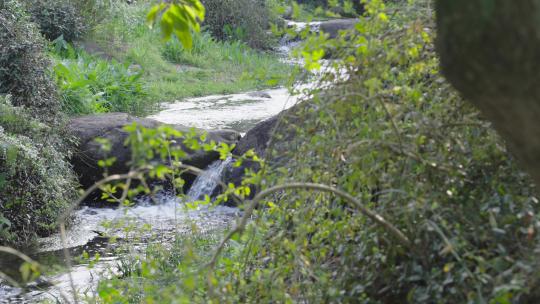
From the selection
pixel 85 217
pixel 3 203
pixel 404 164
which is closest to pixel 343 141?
pixel 404 164

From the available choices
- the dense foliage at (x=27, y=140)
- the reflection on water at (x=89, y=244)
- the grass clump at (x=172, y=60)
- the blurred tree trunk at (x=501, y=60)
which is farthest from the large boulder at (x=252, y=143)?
the blurred tree trunk at (x=501, y=60)

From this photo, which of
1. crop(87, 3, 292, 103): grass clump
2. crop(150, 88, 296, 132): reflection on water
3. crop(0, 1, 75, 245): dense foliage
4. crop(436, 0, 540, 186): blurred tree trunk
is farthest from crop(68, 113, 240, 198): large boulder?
crop(436, 0, 540, 186): blurred tree trunk

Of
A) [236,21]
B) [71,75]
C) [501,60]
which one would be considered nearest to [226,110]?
[71,75]

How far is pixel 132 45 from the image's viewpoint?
55.4 ft

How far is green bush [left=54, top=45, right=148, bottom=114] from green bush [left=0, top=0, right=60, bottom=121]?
6.55ft

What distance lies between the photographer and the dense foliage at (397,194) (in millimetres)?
2625

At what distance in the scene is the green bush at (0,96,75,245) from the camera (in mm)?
7434

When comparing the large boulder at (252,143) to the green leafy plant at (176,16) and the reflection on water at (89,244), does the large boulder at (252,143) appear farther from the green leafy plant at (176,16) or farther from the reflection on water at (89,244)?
the green leafy plant at (176,16)

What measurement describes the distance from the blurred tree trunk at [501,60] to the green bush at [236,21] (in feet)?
63.5

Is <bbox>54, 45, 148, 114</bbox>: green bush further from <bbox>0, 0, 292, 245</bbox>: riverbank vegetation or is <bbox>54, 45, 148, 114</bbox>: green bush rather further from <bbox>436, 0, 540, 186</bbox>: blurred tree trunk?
<bbox>436, 0, 540, 186</bbox>: blurred tree trunk

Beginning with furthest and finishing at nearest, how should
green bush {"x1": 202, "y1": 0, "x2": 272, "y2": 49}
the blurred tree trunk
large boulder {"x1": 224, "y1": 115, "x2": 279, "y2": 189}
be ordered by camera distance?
green bush {"x1": 202, "y1": 0, "x2": 272, "y2": 49}, large boulder {"x1": 224, "y1": 115, "x2": 279, "y2": 189}, the blurred tree trunk

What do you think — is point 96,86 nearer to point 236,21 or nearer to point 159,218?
point 159,218

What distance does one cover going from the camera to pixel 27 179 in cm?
773

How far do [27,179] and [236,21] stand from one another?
557 inches
